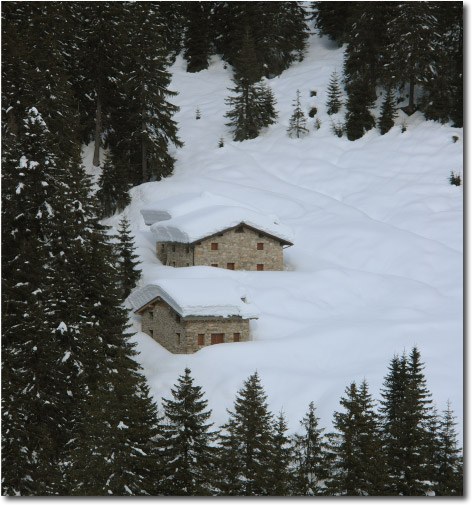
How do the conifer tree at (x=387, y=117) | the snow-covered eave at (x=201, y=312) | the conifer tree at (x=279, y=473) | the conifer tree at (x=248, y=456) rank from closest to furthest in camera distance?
1. the conifer tree at (x=279, y=473)
2. the conifer tree at (x=248, y=456)
3. the snow-covered eave at (x=201, y=312)
4. the conifer tree at (x=387, y=117)

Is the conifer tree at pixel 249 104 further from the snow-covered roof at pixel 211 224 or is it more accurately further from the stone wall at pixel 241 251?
the stone wall at pixel 241 251

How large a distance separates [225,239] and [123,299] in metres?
11.5

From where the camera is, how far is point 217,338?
3756 centimetres

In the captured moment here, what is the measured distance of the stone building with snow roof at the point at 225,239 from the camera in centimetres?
4541

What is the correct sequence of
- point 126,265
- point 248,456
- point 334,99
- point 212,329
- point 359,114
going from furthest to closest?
1. point 334,99
2. point 359,114
3. point 126,265
4. point 212,329
5. point 248,456

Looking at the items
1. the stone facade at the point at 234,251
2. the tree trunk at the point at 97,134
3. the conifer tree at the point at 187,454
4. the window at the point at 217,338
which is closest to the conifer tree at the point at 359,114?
the tree trunk at the point at 97,134

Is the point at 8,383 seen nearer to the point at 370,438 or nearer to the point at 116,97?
the point at 370,438

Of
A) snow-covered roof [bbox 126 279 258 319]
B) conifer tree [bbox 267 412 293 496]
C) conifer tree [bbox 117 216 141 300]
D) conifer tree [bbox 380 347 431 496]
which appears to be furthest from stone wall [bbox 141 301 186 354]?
conifer tree [bbox 267 412 293 496]

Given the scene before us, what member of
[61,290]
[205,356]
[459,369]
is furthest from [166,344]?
[459,369]

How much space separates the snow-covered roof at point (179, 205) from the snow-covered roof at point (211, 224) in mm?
936

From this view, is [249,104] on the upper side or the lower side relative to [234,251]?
upper

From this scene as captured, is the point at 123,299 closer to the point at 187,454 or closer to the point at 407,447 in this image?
the point at 187,454

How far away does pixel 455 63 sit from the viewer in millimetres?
67938

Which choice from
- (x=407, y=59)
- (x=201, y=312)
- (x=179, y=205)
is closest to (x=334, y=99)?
(x=407, y=59)
